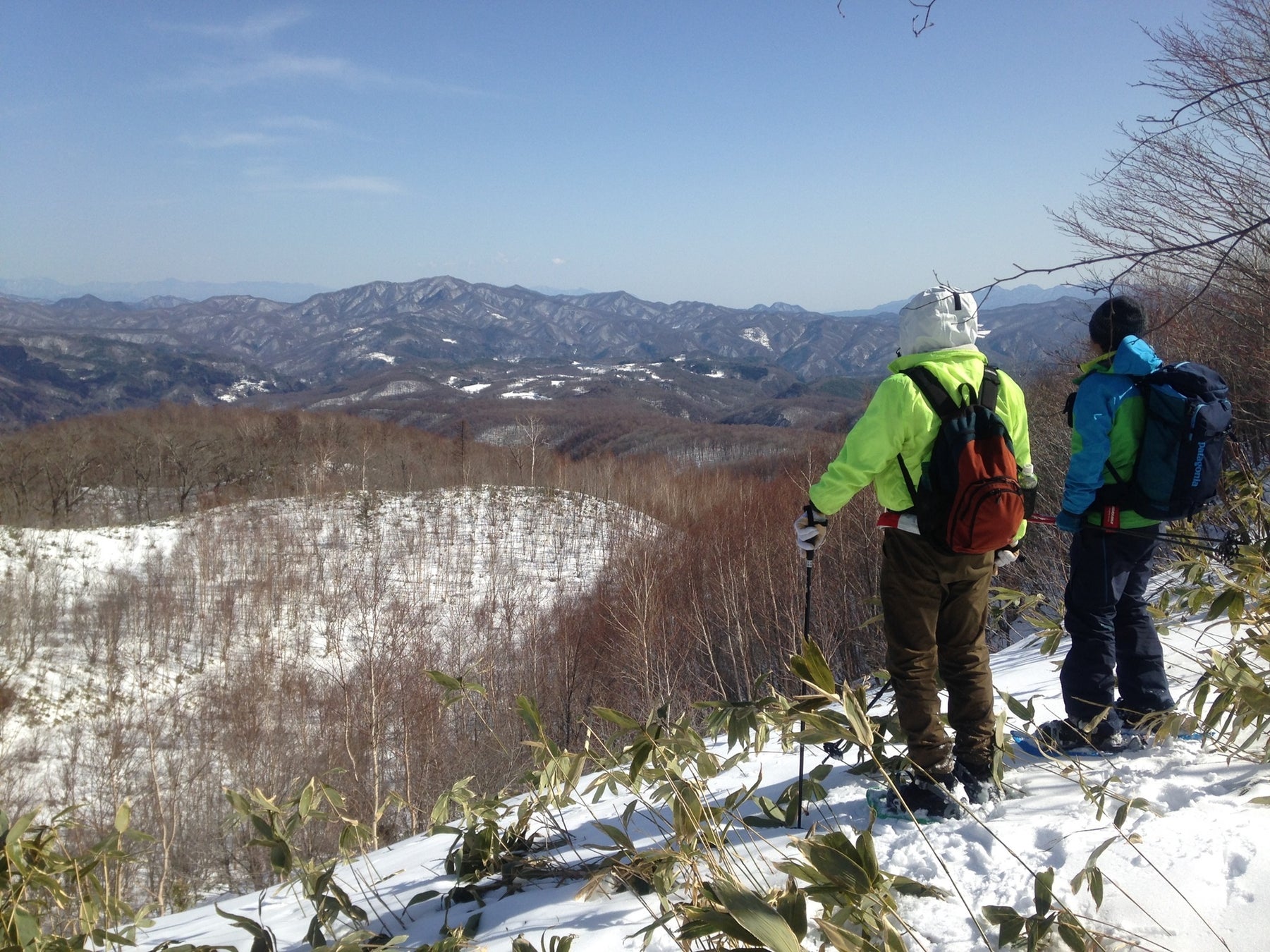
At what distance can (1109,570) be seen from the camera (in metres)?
2.76

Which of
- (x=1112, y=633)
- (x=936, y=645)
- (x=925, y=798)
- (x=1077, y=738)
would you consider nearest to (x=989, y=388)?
(x=936, y=645)

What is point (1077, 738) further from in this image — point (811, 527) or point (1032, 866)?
point (811, 527)

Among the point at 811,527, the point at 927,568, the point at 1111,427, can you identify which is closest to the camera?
the point at 927,568

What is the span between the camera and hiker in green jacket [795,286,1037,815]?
229 cm

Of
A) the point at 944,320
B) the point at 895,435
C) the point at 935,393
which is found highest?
the point at 944,320

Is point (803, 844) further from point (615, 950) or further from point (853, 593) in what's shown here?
point (853, 593)

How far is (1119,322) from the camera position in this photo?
279 centimetres

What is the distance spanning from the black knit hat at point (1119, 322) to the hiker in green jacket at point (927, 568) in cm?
63

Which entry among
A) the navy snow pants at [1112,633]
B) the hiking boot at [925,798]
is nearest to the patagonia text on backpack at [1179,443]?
the navy snow pants at [1112,633]

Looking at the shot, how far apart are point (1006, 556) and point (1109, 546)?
547mm

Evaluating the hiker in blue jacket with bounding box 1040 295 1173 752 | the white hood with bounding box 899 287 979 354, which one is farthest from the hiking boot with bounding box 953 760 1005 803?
the white hood with bounding box 899 287 979 354

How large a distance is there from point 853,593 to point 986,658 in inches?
485

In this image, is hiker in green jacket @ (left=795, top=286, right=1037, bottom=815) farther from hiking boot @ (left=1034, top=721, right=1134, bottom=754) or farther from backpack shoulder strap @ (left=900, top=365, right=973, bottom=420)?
hiking boot @ (left=1034, top=721, right=1134, bottom=754)

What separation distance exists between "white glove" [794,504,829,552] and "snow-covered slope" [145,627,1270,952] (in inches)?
30.2
